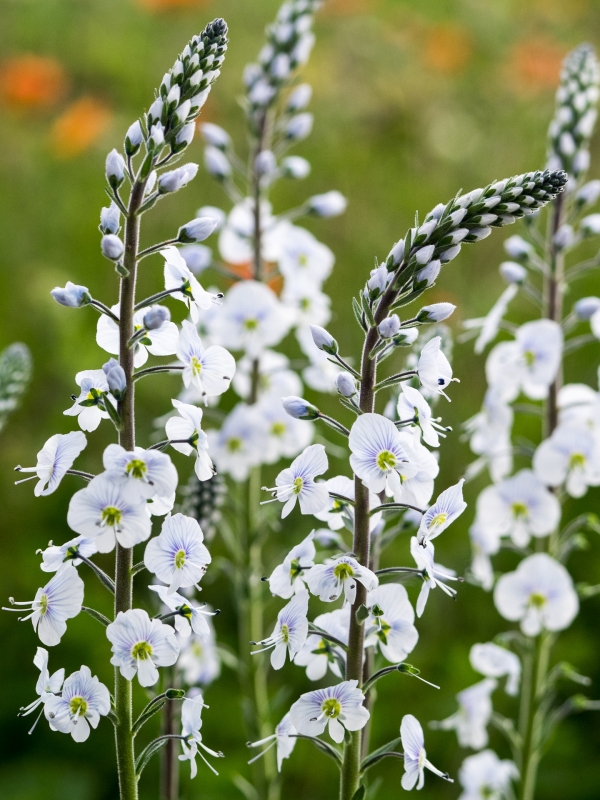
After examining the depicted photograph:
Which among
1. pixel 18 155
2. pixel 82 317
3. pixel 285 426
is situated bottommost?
pixel 285 426

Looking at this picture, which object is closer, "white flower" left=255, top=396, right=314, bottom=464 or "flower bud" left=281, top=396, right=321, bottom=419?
"flower bud" left=281, top=396, right=321, bottom=419

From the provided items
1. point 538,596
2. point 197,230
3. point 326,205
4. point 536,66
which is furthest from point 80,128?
point 197,230

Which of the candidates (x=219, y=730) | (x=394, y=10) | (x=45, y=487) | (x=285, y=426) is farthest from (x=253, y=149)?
(x=394, y=10)

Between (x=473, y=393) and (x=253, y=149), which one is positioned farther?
(x=473, y=393)

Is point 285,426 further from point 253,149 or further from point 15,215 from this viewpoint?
point 15,215

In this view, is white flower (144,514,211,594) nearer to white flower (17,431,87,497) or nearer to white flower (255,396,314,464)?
white flower (17,431,87,497)

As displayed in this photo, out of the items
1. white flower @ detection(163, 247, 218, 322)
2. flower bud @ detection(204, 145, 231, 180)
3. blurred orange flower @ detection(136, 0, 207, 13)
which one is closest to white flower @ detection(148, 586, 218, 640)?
white flower @ detection(163, 247, 218, 322)
